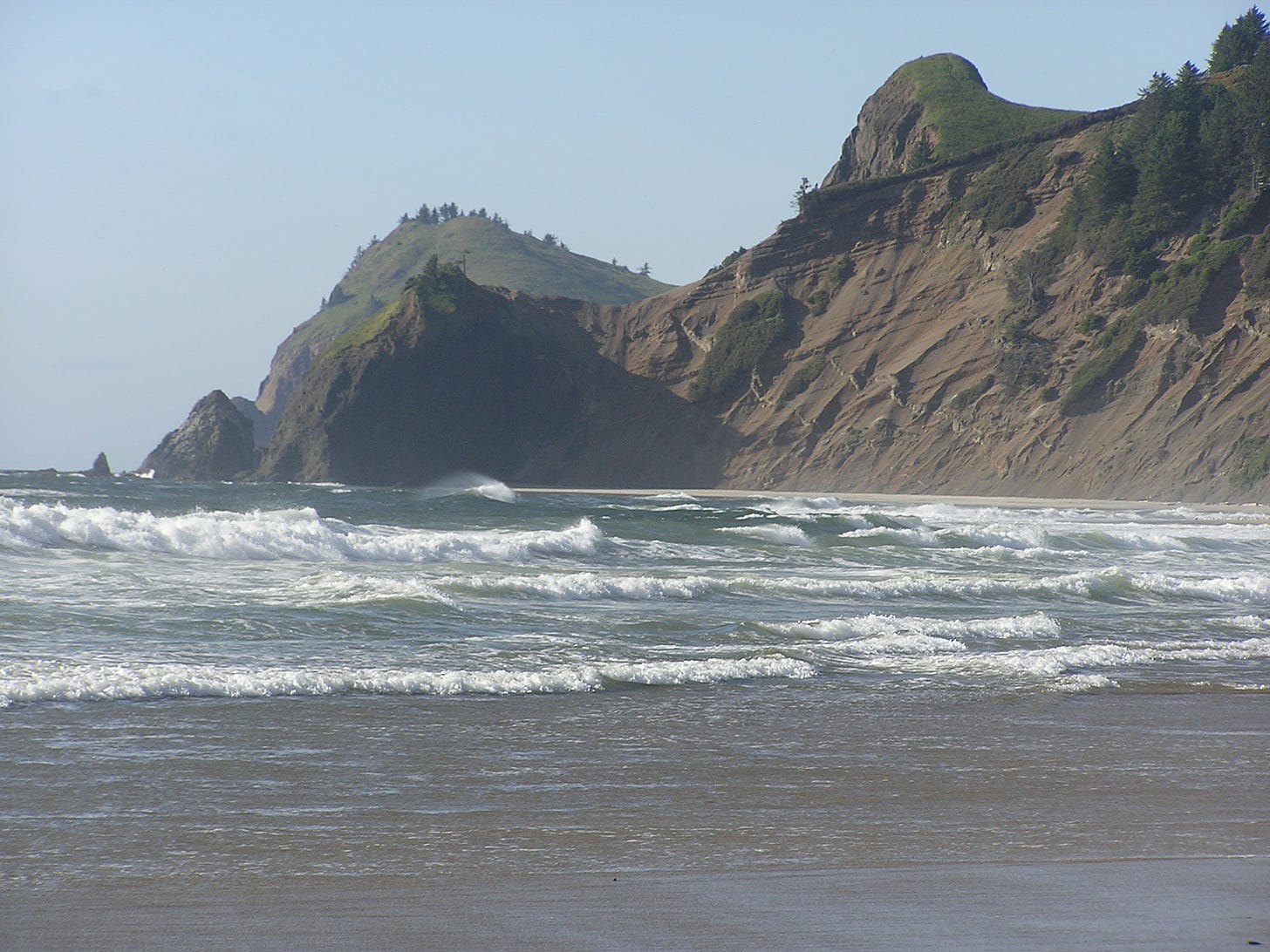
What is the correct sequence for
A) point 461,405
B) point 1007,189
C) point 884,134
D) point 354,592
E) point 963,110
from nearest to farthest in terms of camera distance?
point 354,592
point 1007,189
point 461,405
point 963,110
point 884,134

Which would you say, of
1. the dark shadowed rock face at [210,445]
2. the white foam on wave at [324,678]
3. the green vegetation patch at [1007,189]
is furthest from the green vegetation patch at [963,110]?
the white foam on wave at [324,678]

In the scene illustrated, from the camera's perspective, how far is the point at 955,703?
30.3 feet

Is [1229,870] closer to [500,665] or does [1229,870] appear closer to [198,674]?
[500,665]

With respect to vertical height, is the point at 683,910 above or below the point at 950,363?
below

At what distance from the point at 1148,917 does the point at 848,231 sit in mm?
68968

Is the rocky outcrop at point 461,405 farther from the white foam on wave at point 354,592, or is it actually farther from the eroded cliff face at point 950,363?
the white foam on wave at point 354,592

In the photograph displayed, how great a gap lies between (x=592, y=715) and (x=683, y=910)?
3.79 m

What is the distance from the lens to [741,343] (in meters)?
70.7

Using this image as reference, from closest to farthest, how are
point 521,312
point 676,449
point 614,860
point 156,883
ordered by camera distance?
point 156,883 → point 614,860 → point 676,449 → point 521,312

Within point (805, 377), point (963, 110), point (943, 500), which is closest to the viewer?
point (943, 500)

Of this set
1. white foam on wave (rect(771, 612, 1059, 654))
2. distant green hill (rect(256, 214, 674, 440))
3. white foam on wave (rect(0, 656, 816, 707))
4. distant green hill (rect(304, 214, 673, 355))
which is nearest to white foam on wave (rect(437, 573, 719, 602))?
white foam on wave (rect(771, 612, 1059, 654))

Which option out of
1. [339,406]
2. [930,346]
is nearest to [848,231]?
[930,346]

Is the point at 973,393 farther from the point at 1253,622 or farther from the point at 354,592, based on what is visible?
the point at 354,592

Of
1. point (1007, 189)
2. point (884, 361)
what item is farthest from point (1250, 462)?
point (1007, 189)
